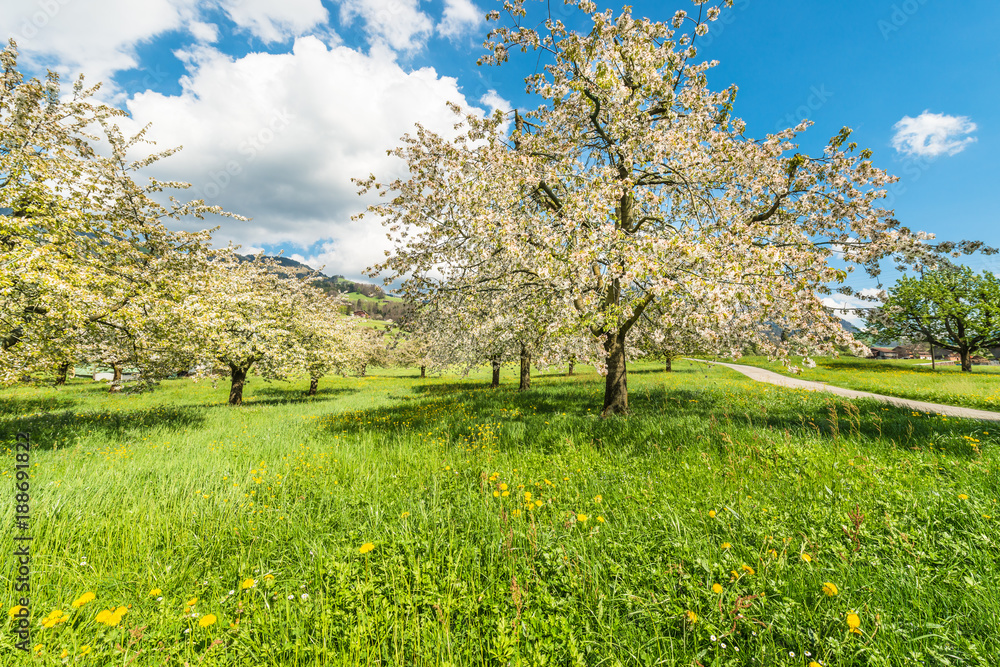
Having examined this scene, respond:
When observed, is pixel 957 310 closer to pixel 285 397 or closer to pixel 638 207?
pixel 638 207

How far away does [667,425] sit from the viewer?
799cm

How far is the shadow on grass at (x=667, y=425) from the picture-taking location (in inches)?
265

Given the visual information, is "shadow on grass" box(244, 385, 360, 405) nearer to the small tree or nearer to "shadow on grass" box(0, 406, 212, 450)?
"shadow on grass" box(0, 406, 212, 450)

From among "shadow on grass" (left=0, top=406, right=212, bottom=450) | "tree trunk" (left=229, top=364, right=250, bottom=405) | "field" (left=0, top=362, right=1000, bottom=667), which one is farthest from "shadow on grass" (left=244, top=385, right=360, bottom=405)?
"field" (left=0, top=362, right=1000, bottom=667)

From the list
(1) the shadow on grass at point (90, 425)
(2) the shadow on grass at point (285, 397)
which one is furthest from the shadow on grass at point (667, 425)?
(2) the shadow on grass at point (285, 397)

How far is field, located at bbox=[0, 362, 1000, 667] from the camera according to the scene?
264 centimetres

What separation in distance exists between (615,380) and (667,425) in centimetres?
311

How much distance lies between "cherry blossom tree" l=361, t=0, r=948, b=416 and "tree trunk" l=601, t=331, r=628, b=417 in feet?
0.16

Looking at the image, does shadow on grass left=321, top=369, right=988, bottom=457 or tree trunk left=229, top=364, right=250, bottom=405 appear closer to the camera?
shadow on grass left=321, top=369, right=988, bottom=457

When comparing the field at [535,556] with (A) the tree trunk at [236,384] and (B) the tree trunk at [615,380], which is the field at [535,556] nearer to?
(B) the tree trunk at [615,380]

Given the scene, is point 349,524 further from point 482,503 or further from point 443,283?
point 443,283

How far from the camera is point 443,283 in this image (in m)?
10.7

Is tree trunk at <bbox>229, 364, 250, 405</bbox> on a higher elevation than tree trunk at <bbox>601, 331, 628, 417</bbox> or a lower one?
lower

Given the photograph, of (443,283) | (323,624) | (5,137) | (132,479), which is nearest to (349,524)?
(323,624)
